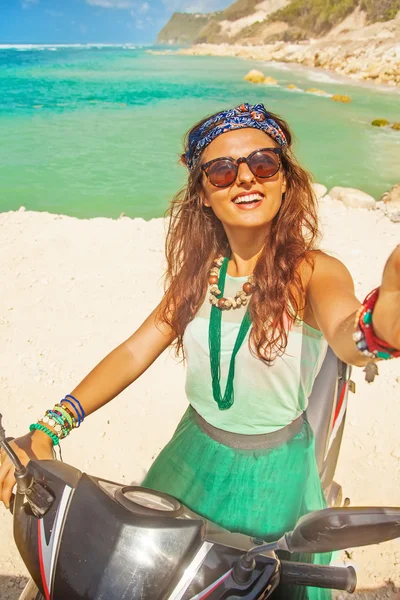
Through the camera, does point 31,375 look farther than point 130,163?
No

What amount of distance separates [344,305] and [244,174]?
609mm

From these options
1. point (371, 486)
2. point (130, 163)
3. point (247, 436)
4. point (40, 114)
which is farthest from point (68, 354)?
point (40, 114)

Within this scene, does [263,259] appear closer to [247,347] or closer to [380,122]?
[247,347]

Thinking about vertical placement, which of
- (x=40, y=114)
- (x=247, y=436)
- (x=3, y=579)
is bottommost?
(x=3, y=579)

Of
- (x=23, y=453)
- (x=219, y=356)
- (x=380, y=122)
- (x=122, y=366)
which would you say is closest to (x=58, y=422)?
(x=23, y=453)

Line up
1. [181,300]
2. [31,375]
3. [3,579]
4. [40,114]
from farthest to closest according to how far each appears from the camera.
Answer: [40,114] → [31,375] → [3,579] → [181,300]

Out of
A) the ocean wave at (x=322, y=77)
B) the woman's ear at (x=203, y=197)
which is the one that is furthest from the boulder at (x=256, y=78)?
the woman's ear at (x=203, y=197)

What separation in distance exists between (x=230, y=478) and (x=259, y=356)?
16.4 inches

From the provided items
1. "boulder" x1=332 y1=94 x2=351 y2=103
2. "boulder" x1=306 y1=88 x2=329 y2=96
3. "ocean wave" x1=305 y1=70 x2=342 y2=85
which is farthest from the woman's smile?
"ocean wave" x1=305 y1=70 x2=342 y2=85

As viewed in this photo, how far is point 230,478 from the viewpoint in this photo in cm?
162

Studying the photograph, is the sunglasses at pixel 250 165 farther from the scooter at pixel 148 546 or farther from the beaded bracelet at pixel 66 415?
the scooter at pixel 148 546

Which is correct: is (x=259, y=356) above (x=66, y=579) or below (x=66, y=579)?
above

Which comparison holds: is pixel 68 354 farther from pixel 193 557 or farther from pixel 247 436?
pixel 193 557

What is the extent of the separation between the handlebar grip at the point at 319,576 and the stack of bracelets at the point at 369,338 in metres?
→ 0.53
